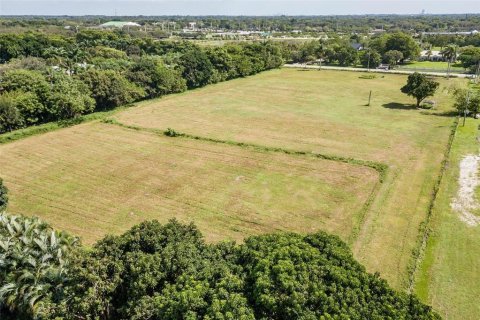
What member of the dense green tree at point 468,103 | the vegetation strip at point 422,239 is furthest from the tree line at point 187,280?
the dense green tree at point 468,103

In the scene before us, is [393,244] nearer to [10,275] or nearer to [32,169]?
[10,275]

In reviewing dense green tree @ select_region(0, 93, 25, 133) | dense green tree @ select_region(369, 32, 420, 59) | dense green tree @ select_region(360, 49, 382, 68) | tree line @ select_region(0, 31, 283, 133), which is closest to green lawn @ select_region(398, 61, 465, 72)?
dense green tree @ select_region(369, 32, 420, 59)

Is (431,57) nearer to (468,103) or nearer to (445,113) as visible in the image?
(445,113)

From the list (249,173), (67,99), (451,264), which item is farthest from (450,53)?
(67,99)

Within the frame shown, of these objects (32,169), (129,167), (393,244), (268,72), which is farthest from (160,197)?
(268,72)

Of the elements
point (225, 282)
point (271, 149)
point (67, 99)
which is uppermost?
point (67, 99)

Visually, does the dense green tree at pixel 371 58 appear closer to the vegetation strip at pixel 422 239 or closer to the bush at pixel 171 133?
the bush at pixel 171 133

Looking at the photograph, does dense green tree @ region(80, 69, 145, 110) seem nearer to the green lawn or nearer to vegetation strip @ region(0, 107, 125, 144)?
vegetation strip @ region(0, 107, 125, 144)
